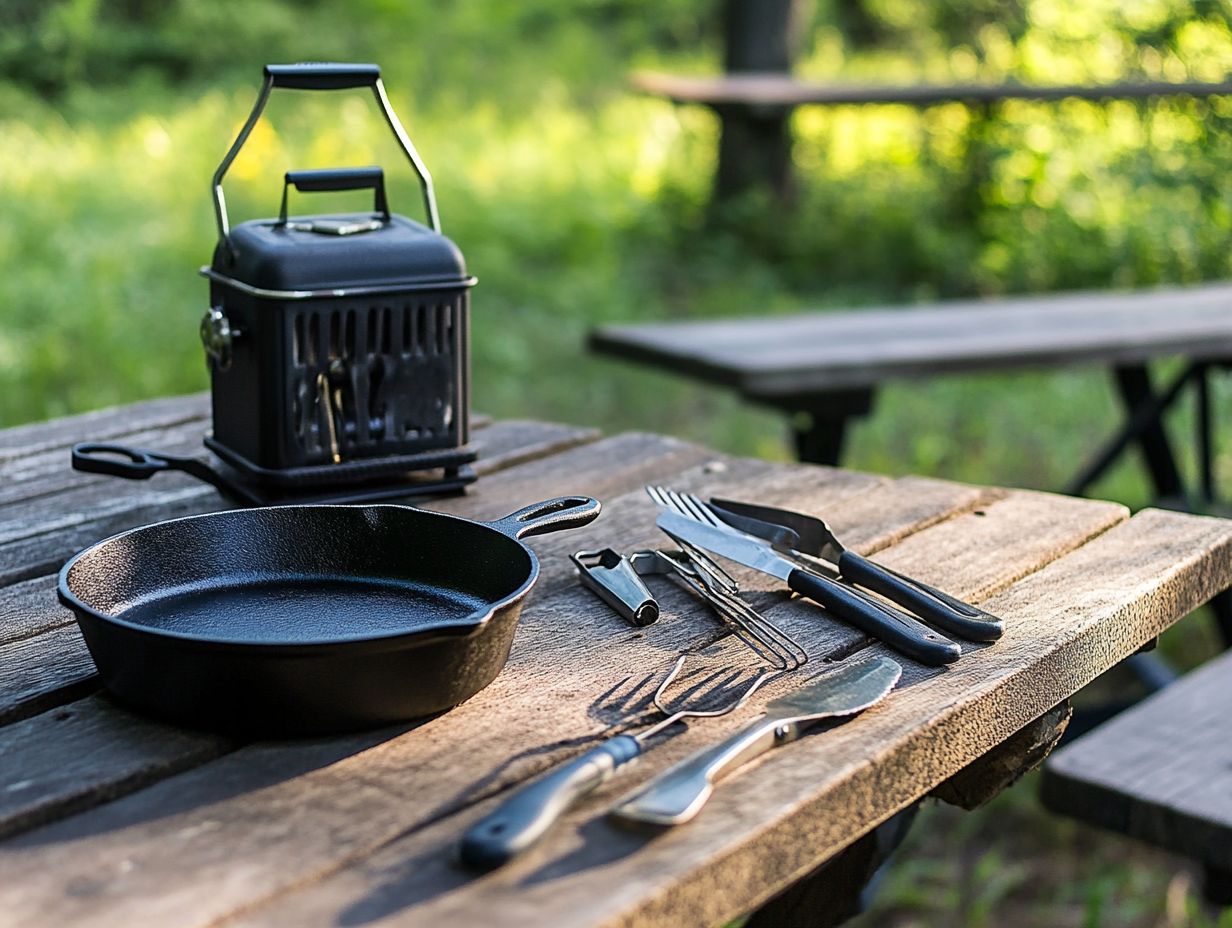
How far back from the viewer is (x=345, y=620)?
1.16 m

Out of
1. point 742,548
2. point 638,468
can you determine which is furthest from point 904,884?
point 742,548

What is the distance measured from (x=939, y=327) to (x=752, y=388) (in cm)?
79

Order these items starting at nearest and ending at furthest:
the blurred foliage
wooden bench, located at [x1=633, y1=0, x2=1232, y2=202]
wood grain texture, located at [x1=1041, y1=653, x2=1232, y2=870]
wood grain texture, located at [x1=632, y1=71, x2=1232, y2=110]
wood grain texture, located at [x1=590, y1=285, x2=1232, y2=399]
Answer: wood grain texture, located at [x1=1041, y1=653, x2=1232, y2=870] → wood grain texture, located at [x1=590, y1=285, x2=1232, y2=399] → the blurred foliage → wood grain texture, located at [x1=632, y1=71, x2=1232, y2=110] → wooden bench, located at [x1=633, y1=0, x2=1232, y2=202]

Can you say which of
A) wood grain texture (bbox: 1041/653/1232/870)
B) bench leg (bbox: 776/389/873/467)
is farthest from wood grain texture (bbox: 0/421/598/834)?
bench leg (bbox: 776/389/873/467)

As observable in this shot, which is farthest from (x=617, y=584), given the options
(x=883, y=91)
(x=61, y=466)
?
(x=883, y=91)

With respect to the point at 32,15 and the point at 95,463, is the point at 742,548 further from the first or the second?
the point at 32,15

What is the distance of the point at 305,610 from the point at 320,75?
675 millimetres

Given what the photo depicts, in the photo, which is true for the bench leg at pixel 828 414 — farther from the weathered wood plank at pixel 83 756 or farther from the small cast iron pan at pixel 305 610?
the weathered wood plank at pixel 83 756

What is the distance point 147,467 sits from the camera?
5.09ft

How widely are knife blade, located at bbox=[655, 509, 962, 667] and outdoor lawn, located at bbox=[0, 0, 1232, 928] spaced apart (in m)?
1.70

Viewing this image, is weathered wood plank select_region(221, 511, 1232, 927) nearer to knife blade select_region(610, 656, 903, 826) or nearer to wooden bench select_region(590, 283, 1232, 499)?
knife blade select_region(610, 656, 903, 826)

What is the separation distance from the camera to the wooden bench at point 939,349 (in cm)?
305

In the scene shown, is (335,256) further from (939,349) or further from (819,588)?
(939,349)

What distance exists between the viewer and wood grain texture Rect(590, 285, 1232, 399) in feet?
9.91
